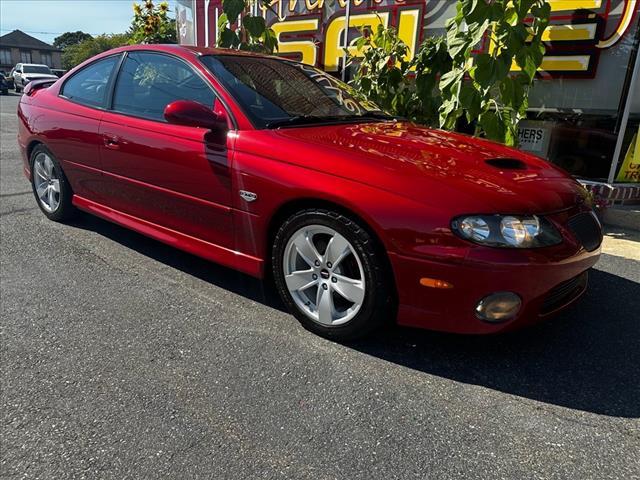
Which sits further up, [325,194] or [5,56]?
[5,56]

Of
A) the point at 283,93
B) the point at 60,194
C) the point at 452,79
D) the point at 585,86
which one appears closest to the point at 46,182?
the point at 60,194

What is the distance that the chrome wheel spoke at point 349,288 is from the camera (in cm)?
254

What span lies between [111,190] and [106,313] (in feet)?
3.60

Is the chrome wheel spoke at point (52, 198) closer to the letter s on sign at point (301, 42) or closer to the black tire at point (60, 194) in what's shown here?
the black tire at point (60, 194)

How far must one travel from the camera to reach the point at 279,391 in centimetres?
231

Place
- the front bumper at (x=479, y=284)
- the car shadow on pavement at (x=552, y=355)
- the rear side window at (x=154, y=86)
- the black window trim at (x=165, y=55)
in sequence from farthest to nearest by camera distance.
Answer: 1. the rear side window at (x=154, y=86)
2. the black window trim at (x=165, y=55)
3. the car shadow on pavement at (x=552, y=355)
4. the front bumper at (x=479, y=284)

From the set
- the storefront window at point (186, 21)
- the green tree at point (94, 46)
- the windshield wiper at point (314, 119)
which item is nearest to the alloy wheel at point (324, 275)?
the windshield wiper at point (314, 119)

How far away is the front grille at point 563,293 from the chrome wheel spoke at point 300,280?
3.77ft

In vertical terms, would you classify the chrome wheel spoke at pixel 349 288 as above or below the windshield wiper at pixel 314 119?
below

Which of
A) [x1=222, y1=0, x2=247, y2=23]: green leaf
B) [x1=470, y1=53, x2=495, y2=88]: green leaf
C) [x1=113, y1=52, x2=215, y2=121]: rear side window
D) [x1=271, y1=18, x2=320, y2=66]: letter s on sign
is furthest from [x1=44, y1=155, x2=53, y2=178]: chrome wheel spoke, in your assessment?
[x1=271, y1=18, x2=320, y2=66]: letter s on sign

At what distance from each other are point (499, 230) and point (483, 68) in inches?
111

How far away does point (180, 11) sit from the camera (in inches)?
414

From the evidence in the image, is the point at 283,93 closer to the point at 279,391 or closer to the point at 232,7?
the point at 279,391

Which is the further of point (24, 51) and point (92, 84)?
point (24, 51)
